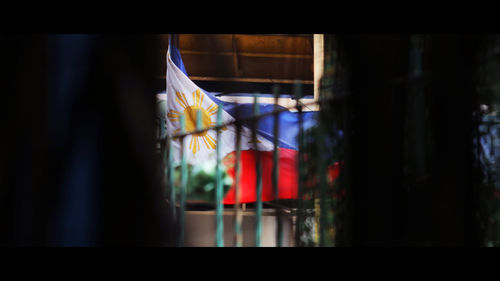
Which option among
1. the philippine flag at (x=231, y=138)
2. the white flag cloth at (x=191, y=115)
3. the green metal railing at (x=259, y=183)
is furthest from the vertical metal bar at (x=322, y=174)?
the white flag cloth at (x=191, y=115)

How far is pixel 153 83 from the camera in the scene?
2.98 meters

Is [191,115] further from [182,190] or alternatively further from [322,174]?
[322,174]

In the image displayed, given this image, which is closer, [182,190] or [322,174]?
[322,174]

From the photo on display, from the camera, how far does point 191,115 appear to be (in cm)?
415

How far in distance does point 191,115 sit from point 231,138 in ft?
1.91

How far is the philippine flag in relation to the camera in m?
3.44

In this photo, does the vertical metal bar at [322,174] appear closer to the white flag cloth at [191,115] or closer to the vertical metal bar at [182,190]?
the vertical metal bar at [182,190]

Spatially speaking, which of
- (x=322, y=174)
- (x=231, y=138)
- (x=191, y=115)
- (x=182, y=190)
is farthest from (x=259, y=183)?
(x=191, y=115)

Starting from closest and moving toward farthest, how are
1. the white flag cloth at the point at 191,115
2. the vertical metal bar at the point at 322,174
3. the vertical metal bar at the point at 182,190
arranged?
the vertical metal bar at the point at 322,174 < the vertical metal bar at the point at 182,190 < the white flag cloth at the point at 191,115

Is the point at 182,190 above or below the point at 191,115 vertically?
below

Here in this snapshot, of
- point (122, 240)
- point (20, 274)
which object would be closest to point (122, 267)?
point (122, 240)

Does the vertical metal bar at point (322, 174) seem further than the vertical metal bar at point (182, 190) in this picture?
No

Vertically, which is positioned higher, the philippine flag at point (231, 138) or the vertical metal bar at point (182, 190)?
the philippine flag at point (231, 138)

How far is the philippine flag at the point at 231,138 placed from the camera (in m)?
3.44
